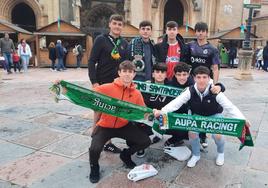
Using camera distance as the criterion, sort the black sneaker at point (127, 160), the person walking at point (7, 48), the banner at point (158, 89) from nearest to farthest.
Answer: the black sneaker at point (127, 160), the banner at point (158, 89), the person walking at point (7, 48)

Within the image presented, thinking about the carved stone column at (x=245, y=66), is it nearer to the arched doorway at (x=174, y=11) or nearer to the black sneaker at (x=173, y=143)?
the black sneaker at (x=173, y=143)

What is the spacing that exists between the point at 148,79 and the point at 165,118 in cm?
88

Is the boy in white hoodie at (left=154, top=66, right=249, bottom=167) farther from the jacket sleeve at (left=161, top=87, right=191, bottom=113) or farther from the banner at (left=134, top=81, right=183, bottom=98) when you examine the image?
the banner at (left=134, top=81, right=183, bottom=98)

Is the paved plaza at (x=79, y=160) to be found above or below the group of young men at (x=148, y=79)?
below

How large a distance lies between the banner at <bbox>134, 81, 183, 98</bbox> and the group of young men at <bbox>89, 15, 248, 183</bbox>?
0.25ft

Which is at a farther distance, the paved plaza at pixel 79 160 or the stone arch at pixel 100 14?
the stone arch at pixel 100 14

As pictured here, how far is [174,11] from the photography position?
26.8 meters

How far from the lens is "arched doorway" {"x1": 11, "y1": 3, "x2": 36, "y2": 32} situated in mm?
25781

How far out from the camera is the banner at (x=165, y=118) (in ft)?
10.9

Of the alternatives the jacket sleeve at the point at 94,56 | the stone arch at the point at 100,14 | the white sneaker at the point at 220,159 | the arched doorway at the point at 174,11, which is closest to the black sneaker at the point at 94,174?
the jacket sleeve at the point at 94,56

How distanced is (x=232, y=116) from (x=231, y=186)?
0.81 m

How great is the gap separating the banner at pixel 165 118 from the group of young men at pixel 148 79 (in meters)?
0.10

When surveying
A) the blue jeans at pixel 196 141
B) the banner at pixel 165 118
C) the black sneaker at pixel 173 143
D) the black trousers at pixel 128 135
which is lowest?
the black sneaker at pixel 173 143

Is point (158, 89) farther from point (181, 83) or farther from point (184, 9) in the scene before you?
point (184, 9)
